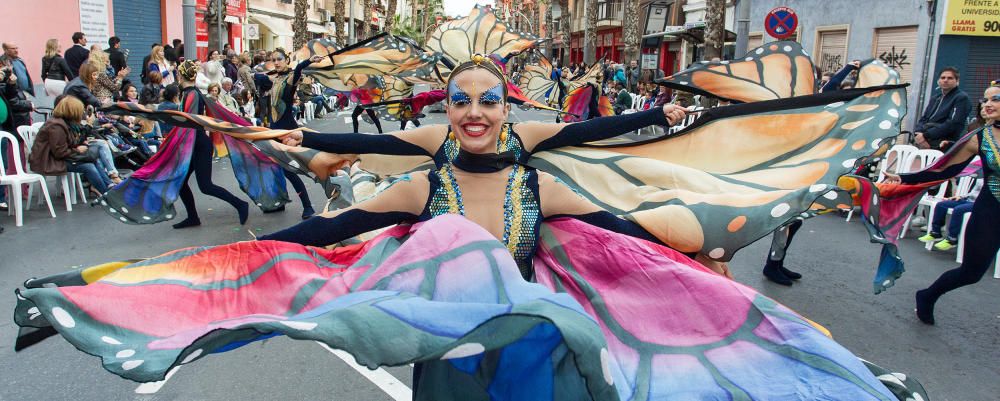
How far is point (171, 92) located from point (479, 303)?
7370mm

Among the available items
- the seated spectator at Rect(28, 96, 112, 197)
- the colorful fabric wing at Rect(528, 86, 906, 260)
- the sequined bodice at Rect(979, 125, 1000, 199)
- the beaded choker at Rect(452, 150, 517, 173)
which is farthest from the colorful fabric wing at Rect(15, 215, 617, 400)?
the seated spectator at Rect(28, 96, 112, 197)

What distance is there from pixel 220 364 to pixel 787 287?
14.7 feet

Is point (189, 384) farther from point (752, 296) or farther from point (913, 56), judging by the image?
point (913, 56)

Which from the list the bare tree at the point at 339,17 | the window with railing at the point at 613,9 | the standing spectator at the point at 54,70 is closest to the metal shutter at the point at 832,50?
the standing spectator at the point at 54,70

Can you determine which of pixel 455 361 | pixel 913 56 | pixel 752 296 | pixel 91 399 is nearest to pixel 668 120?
pixel 752 296

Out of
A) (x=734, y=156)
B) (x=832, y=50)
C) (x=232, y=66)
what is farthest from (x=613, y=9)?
(x=734, y=156)

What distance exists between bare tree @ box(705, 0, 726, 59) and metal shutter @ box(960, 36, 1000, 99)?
4.85 meters

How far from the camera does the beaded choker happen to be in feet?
9.59

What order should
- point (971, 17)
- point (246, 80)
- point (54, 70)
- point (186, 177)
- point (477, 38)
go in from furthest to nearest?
1. point (246, 80)
2. point (971, 17)
3. point (54, 70)
4. point (477, 38)
5. point (186, 177)

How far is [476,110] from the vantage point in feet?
9.50

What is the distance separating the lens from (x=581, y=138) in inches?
142

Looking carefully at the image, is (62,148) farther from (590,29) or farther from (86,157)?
(590,29)

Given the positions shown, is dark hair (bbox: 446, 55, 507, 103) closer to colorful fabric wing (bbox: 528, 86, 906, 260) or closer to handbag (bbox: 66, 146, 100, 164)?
colorful fabric wing (bbox: 528, 86, 906, 260)

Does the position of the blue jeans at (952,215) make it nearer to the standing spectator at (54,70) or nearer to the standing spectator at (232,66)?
the standing spectator at (54,70)
